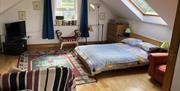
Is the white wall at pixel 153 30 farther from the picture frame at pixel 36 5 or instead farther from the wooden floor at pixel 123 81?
the picture frame at pixel 36 5

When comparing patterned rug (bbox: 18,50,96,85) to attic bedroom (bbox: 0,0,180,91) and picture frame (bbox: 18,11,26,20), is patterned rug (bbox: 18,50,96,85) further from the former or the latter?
picture frame (bbox: 18,11,26,20)

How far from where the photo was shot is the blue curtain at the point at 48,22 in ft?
16.7

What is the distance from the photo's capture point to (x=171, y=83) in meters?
1.70

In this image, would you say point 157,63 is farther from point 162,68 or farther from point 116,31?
point 116,31

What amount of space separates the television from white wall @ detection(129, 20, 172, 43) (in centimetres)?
329

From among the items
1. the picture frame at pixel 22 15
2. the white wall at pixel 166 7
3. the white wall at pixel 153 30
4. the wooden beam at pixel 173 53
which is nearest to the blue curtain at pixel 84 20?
the white wall at pixel 153 30

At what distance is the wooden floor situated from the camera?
2.96 meters

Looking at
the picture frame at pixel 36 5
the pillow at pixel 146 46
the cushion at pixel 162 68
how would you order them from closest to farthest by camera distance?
the cushion at pixel 162 68 < the pillow at pixel 146 46 < the picture frame at pixel 36 5

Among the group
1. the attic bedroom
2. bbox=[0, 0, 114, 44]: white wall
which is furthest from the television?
bbox=[0, 0, 114, 44]: white wall

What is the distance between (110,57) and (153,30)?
5.50ft

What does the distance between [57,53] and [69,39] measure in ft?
2.11

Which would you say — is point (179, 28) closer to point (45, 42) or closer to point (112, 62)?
point (112, 62)

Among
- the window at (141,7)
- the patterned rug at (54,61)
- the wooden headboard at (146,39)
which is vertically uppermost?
the window at (141,7)

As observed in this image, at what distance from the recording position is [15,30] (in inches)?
187
